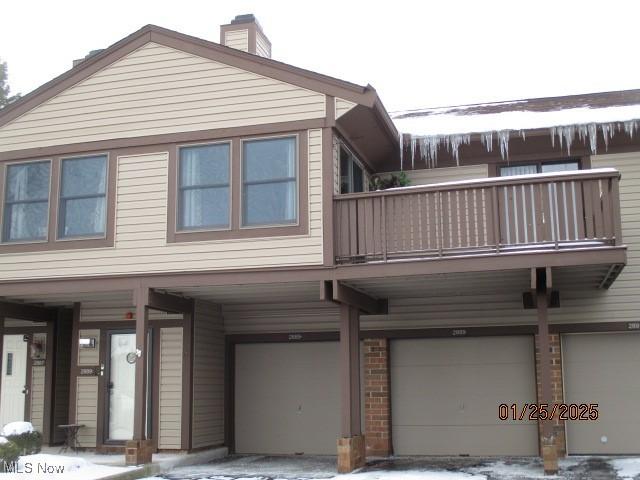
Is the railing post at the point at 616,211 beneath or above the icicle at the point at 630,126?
beneath

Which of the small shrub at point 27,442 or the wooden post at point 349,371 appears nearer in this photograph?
the wooden post at point 349,371

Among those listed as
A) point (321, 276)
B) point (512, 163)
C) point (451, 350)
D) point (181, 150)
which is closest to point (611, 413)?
point (451, 350)

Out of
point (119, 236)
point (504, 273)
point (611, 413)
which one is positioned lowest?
point (611, 413)

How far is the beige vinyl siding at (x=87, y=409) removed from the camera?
43.2 ft

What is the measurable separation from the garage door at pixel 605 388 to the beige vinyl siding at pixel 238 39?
767 centimetres

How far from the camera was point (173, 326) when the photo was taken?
42.9 feet

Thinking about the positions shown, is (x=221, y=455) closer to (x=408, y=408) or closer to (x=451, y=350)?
(x=408, y=408)

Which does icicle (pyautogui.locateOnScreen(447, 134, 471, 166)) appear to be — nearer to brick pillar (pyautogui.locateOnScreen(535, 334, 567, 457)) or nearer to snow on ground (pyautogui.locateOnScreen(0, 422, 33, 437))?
brick pillar (pyautogui.locateOnScreen(535, 334, 567, 457))

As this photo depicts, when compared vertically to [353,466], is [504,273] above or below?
above

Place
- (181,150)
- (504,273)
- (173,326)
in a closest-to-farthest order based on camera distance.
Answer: (504,273) < (181,150) < (173,326)

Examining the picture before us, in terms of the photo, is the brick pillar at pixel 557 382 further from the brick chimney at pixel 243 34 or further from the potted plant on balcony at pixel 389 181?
the brick chimney at pixel 243 34

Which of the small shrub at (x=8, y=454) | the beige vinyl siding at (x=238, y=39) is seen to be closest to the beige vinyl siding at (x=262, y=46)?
the beige vinyl siding at (x=238, y=39)

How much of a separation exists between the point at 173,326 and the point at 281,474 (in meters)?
3.37

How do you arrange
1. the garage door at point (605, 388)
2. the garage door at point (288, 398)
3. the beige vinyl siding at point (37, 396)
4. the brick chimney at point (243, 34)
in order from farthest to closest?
the brick chimney at point (243, 34) → the beige vinyl siding at point (37, 396) → the garage door at point (288, 398) → the garage door at point (605, 388)
